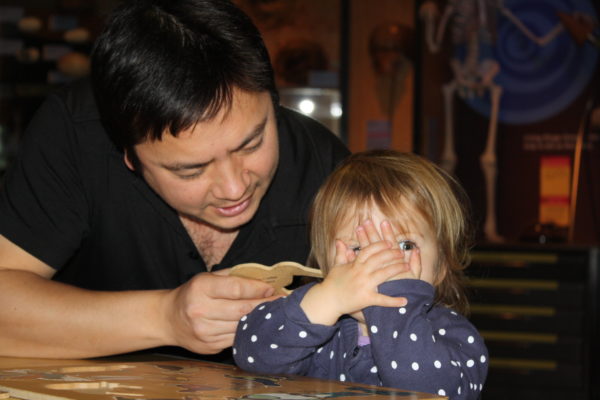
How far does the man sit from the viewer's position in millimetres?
1312

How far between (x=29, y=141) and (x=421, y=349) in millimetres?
896

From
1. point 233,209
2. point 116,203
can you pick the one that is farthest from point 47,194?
point 233,209

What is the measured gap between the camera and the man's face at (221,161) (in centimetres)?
132

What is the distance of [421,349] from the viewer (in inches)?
46.6

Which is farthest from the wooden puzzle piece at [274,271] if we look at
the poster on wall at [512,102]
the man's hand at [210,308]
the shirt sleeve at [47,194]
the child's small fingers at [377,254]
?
the poster on wall at [512,102]

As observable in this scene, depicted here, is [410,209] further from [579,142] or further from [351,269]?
[579,142]

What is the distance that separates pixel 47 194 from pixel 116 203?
14cm

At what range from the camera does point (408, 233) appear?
1.35 meters

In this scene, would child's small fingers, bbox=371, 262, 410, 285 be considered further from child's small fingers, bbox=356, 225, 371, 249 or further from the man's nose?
the man's nose

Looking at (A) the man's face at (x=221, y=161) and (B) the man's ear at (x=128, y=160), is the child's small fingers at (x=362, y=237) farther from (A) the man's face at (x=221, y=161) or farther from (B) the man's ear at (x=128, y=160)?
(B) the man's ear at (x=128, y=160)

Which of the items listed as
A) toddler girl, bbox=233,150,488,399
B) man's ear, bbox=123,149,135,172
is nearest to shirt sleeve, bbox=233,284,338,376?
Answer: toddler girl, bbox=233,150,488,399

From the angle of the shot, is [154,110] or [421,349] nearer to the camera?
[421,349]

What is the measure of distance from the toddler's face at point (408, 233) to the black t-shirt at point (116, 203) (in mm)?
331

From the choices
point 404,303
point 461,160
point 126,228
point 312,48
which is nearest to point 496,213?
point 461,160
